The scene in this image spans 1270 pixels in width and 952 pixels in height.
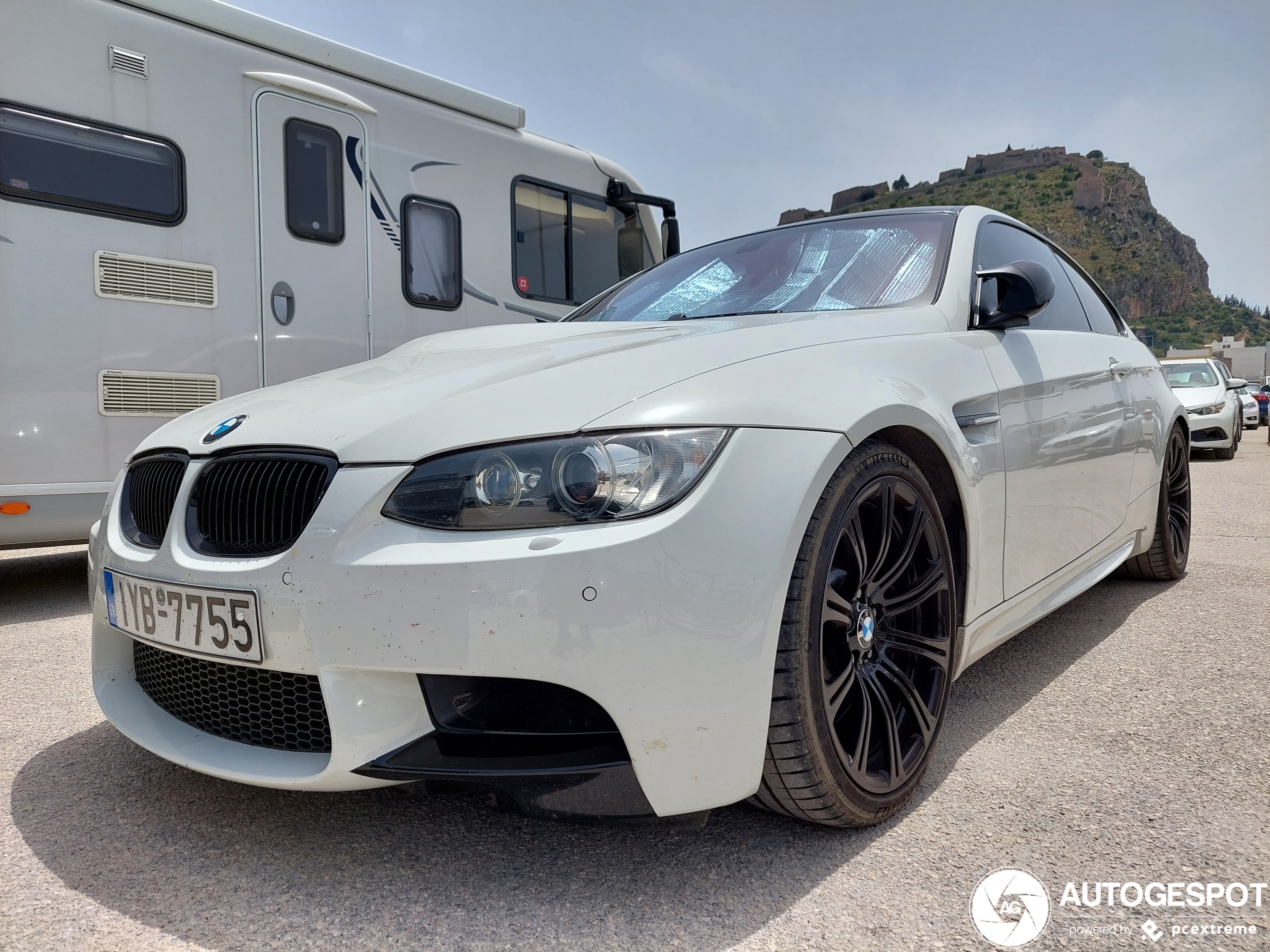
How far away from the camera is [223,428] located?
1.98m

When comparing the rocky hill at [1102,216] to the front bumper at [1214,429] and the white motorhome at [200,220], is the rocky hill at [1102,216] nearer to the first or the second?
the front bumper at [1214,429]

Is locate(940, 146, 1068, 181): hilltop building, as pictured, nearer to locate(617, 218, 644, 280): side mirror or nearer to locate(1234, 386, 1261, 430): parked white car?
locate(1234, 386, 1261, 430): parked white car

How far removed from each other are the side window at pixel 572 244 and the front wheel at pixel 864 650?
156 inches

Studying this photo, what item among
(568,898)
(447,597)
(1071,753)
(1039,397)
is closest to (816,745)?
(568,898)

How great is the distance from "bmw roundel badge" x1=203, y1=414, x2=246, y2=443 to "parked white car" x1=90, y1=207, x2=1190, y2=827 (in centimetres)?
1

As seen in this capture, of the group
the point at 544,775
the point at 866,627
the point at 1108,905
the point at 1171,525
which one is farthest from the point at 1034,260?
the point at 544,775

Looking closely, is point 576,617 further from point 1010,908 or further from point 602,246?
point 602,246

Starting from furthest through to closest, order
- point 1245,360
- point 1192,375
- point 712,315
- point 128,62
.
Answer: point 1245,360 < point 1192,375 < point 128,62 < point 712,315

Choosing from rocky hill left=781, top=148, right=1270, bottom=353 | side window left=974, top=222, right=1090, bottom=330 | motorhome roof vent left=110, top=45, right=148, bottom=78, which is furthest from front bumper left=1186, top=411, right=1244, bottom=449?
rocky hill left=781, top=148, right=1270, bottom=353

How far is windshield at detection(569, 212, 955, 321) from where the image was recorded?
8.25ft

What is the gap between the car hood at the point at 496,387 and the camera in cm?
164

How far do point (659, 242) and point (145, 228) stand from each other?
3531 mm

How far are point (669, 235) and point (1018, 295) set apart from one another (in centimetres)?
456

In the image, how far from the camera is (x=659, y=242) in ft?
22.1
